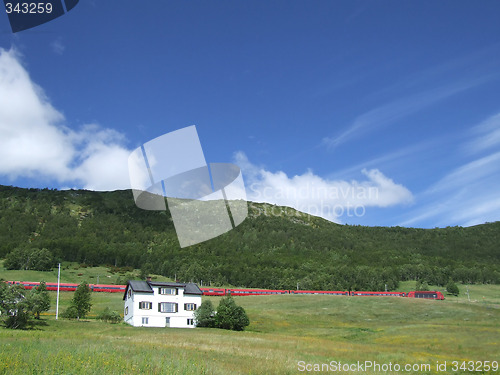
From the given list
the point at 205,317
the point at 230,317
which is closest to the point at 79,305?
the point at 205,317

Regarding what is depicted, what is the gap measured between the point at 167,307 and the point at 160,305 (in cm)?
105

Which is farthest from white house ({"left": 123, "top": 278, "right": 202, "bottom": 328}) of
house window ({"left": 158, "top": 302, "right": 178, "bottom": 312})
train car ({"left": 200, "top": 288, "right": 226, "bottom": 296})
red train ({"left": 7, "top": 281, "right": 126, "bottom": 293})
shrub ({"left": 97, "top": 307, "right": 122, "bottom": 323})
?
train car ({"left": 200, "top": 288, "right": 226, "bottom": 296})

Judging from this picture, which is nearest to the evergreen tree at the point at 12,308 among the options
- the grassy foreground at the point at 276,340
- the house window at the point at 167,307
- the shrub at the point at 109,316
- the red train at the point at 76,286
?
the grassy foreground at the point at 276,340

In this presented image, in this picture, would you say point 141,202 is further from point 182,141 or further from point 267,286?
point 267,286

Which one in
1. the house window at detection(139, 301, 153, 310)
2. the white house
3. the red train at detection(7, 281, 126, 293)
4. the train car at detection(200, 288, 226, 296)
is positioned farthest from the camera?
the train car at detection(200, 288, 226, 296)

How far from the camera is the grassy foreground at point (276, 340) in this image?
16.1 meters

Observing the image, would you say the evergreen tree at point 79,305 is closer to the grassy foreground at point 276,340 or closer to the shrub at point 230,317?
the grassy foreground at point 276,340

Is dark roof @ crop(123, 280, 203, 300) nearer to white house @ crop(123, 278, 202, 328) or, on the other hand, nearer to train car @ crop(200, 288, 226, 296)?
white house @ crop(123, 278, 202, 328)

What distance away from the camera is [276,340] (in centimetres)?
3775

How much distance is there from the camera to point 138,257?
180125mm

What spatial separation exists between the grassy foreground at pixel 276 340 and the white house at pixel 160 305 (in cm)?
576

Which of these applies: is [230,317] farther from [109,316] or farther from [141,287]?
[109,316]

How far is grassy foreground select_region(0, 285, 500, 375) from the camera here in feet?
52.8

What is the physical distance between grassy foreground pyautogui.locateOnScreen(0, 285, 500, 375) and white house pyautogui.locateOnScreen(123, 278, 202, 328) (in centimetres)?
576
